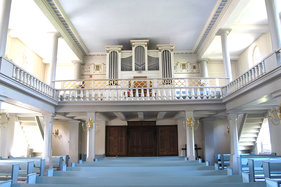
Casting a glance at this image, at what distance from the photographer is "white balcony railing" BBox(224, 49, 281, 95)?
6.91 metres

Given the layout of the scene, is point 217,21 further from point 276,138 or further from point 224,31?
point 276,138

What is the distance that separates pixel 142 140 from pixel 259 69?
1034cm

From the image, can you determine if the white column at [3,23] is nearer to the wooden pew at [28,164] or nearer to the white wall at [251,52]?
the wooden pew at [28,164]

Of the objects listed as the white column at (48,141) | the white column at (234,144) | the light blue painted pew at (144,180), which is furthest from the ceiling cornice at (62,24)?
the white column at (234,144)

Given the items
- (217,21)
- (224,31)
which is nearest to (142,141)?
(224,31)

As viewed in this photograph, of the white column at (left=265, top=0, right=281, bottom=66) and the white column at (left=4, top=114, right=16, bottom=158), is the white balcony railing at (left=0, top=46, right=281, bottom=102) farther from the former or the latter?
the white column at (left=4, top=114, right=16, bottom=158)

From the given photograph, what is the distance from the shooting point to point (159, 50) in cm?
1500

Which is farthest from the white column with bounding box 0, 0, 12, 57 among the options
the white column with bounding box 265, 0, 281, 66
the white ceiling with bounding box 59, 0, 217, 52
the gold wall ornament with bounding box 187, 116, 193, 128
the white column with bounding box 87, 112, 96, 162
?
the white column with bounding box 265, 0, 281, 66

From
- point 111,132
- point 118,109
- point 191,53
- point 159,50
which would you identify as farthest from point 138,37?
point 111,132

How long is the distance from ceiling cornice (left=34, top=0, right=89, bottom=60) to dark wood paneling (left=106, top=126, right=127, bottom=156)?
5560 mm

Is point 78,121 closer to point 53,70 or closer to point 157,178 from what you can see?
point 53,70

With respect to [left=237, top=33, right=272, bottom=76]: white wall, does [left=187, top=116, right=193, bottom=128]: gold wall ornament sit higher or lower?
lower

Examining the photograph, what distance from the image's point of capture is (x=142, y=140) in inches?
650

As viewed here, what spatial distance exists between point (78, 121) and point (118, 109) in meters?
5.11
